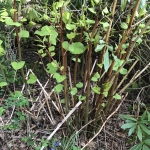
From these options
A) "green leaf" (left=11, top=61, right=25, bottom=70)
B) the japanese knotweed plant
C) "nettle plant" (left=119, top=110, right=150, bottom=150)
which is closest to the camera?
the japanese knotweed plant

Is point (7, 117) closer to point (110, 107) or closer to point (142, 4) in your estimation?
point (110, 107)

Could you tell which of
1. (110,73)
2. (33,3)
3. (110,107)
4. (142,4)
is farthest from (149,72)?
(33,3)

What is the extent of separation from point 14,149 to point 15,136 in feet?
0.30

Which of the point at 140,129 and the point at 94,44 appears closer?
the point at 94,44

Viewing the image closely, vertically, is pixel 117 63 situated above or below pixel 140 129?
above

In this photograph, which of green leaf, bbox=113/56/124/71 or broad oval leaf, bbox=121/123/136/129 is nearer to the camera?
green leaf, bbox=113/56/124/71

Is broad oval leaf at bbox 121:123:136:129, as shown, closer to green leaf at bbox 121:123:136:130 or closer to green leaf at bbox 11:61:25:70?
green leaf at bbox 121:123:136:130

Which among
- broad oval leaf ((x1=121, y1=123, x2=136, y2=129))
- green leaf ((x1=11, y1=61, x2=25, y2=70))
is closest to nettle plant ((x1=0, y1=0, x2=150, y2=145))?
green leaf ((x1=11, y1=61, x2=25, y2=70))

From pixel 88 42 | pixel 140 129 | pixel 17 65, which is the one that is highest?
pixel 88 42

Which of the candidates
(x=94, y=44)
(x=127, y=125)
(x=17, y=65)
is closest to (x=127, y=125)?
(x=127, y=125)

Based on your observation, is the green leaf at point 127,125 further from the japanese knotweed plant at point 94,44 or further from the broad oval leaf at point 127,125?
the japanese knotweed plant at point 94,44

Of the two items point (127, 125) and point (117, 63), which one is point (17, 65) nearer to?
point (117, 63)

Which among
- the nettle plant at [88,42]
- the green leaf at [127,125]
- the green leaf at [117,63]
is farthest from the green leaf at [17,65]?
the green leaf at [127,125]

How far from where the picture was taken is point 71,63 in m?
2.10
